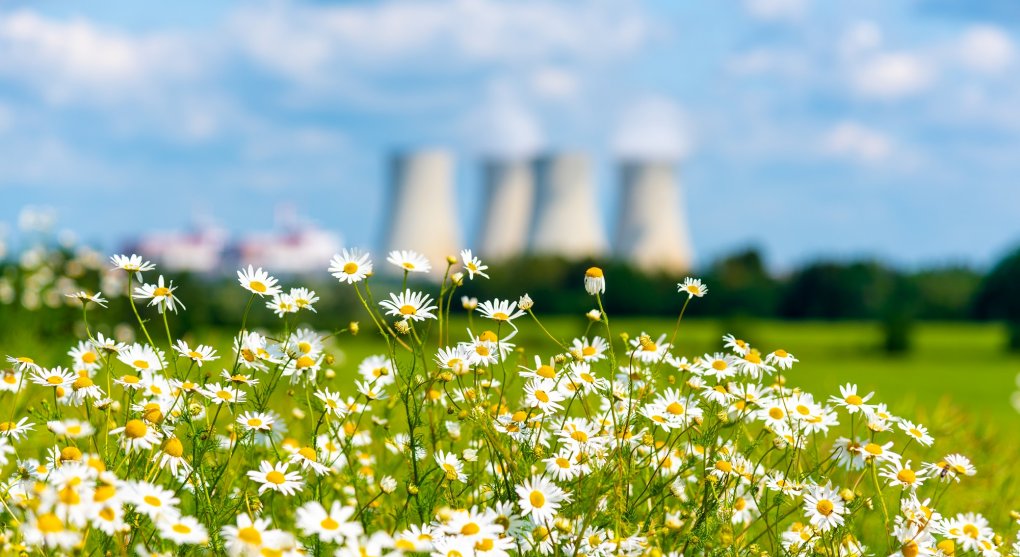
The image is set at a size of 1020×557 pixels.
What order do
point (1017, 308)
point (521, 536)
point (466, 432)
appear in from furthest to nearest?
point (1017, 308)
point (466, 432)
point (521, 536)

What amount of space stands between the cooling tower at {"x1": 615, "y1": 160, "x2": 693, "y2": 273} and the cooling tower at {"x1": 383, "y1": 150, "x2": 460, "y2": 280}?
16.3 feet

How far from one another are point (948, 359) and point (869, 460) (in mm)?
16789

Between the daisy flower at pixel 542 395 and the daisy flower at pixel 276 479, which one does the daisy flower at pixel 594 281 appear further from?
the daisy flower at pixel 276 479

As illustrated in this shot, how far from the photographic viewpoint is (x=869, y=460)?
1953 mm

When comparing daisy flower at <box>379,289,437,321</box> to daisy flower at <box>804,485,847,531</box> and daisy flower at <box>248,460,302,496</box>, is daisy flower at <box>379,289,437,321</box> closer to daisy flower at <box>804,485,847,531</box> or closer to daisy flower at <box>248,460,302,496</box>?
daisy flower at <box>248,460,302,496</box>

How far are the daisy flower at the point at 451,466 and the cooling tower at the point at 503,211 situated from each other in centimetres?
2635

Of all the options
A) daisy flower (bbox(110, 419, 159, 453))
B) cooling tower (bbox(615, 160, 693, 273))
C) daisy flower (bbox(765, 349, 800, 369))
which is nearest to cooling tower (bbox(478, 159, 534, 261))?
cooling tower (bbox(615, 160, 693, 273))

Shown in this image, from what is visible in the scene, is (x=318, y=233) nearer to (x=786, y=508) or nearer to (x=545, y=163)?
(x=545, y=163)

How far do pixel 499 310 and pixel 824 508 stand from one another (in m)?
0.74

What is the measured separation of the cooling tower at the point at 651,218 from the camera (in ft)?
87.6

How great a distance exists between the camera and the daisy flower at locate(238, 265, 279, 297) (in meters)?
1.96

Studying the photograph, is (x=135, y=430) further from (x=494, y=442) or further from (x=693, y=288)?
(x=693, y=288)

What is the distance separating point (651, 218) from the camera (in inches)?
1057

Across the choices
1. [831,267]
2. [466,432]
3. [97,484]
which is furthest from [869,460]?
[831,267]
